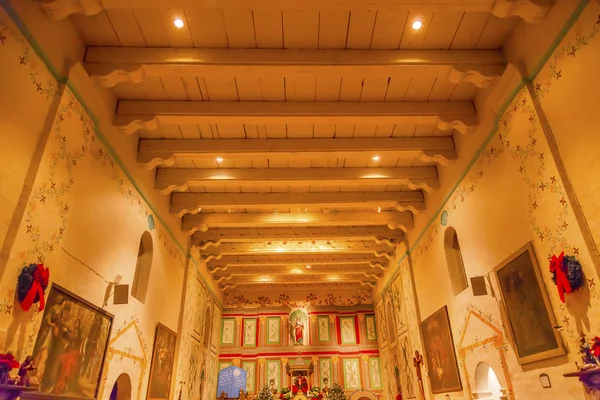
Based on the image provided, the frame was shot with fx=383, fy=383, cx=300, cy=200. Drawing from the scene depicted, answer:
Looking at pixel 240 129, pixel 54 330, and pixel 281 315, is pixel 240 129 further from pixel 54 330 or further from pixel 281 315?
pixel 281 315

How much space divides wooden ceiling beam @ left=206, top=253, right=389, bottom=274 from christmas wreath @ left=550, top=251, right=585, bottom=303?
8.15 m

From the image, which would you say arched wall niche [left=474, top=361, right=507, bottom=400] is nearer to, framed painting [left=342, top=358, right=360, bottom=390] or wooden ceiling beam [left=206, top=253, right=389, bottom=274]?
wooden ceiling beam [left=206, top=253, right=389, bottom=274]

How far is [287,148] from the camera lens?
22.6ft

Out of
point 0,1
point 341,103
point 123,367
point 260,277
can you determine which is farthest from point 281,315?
point 0,1

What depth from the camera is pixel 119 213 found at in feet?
20.0

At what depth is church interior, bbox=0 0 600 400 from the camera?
3.88 meters

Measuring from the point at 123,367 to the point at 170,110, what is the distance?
4.12 meters

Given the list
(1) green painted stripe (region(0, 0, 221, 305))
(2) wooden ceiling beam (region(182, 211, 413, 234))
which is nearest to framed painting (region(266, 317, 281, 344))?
(2) wooden ceiling beam (region(182, 211, 413, 234))

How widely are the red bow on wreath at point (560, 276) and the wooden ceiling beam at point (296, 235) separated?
628cm

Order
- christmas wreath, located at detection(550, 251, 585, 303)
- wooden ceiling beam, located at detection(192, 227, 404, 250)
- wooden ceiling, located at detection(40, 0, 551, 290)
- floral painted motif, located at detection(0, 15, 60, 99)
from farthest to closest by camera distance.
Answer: wooden ceiling beam, located at detection(192, 227, 404, 250) < wooden ceiling, located at detection(40, 0, 551, 290) < christmas wreath, located at detection(550, 251, 585, 303) < floral painted motif, located at detection(0, 15, 60, 99)

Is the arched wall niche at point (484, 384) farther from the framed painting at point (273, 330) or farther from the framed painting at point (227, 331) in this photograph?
the framed painting at point (227, 331)

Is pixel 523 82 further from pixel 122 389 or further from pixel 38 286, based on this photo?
pixel 122 389

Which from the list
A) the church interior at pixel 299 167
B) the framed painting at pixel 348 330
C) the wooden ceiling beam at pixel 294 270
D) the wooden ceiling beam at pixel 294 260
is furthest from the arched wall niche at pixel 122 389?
the framed painting at pixel 348 330

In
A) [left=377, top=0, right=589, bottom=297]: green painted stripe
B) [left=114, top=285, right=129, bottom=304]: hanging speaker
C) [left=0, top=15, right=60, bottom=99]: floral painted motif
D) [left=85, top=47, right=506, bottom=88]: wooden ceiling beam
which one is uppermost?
[left=85, top=47, right=506, bottom=88]: wooden ceiling beam
